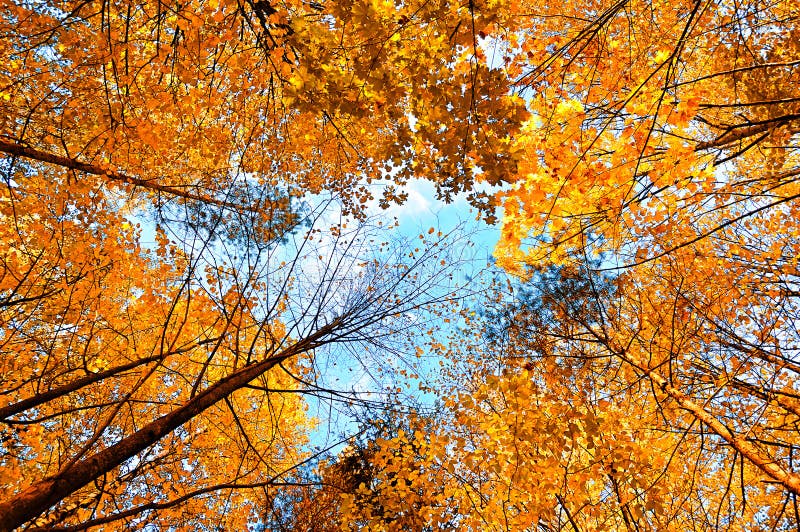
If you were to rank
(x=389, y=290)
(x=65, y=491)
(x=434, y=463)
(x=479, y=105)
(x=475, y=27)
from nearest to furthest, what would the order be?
(x=65, y=491) < (x=475, y=27) < (x=479, y=105) < (x=389, y=290) < (x=434, y=463)

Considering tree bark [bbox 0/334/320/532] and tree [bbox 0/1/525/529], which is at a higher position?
tree [bbox 0/1/525/529]

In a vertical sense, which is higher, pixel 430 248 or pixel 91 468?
pixel 430 248

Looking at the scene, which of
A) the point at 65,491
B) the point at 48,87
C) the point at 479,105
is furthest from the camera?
the point at 48,87

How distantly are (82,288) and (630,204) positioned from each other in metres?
5.93

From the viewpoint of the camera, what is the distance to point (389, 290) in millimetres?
4047

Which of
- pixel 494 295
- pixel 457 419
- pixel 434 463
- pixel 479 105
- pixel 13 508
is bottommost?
pixel 13 508

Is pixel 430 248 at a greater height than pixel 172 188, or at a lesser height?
lesser

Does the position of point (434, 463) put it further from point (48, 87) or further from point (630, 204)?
point (48, 87)

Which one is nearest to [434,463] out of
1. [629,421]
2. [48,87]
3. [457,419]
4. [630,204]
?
[457,419]

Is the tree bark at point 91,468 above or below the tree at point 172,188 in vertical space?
below

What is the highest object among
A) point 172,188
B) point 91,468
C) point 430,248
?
point 172,188

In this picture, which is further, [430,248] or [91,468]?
[430,248]

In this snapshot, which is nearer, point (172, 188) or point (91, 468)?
point (91, 468)

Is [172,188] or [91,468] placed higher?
[172,188]
